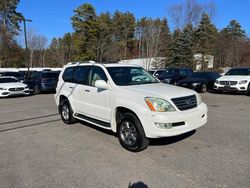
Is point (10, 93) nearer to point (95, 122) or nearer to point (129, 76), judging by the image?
point (95, 122)

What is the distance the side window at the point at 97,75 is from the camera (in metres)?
5.55

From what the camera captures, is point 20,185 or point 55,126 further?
point 55,126

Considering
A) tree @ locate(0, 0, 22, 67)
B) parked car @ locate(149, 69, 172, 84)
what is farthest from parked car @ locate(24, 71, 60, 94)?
tree @ locate(0, 0, 22, 67)

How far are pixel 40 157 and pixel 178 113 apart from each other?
9.25 feet

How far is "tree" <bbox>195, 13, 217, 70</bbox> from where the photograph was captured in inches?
1690

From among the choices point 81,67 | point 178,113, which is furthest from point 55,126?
point 178,113

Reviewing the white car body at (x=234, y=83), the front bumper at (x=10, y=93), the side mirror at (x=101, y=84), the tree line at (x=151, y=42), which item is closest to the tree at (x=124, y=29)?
the tree line at (x=151, y=42)

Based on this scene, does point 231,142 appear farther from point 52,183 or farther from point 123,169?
point 52,183

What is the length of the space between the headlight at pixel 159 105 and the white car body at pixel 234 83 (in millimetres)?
10334

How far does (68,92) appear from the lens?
6770 mm

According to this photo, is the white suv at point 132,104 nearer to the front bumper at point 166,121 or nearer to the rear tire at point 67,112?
the front bumper at point 166,121

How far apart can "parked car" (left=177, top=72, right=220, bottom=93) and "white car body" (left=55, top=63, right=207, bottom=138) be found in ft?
33.0

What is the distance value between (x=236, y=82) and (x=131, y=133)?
10585mm

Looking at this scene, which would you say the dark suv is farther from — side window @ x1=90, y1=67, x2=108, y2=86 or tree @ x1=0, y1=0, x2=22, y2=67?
tree @ x1=0, y1=0, x2=22, y2=67
